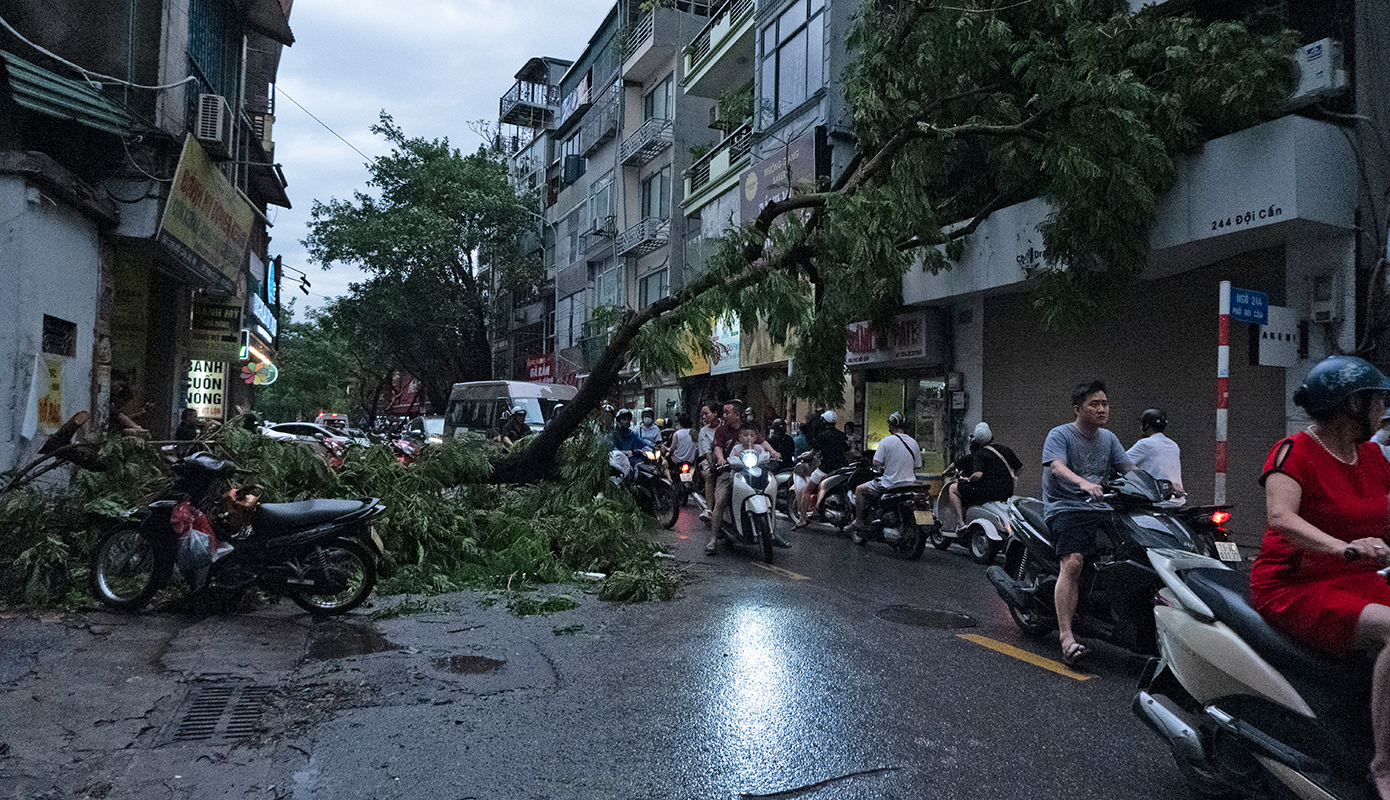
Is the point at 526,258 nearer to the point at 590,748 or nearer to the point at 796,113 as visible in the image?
the point at 796,113

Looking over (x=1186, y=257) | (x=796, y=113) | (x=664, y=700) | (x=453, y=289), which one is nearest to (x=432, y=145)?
A: (x=453, y=289)

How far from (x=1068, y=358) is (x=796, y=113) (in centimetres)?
860

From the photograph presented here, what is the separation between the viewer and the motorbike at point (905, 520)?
420 inches

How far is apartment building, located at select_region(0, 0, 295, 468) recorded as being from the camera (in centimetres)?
1018

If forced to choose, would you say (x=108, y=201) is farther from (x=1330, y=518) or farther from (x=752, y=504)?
(x=1330, y=518)

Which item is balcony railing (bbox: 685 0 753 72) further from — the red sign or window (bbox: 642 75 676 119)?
the red sign

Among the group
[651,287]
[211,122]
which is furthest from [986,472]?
[651,287]

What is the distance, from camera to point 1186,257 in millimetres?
12758

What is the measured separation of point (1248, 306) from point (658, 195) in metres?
24.3

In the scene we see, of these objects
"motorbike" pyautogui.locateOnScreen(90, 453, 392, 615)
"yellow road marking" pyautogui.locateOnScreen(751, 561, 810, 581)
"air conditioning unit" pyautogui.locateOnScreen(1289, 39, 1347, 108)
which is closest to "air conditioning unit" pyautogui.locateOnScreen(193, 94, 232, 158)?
"motorbike" pyautogui.locateOnScreen(90, 453, 392, 615)

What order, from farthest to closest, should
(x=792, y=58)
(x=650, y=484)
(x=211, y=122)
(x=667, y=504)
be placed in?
(x=792, y=58) → (x=211, y=122) → (x=667, y=504) → (x=650, y=484)

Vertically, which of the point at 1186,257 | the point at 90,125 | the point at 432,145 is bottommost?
the point at 1186,257

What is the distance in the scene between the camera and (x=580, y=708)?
4746 millimetres

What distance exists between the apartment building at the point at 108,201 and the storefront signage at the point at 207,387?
3999mm
